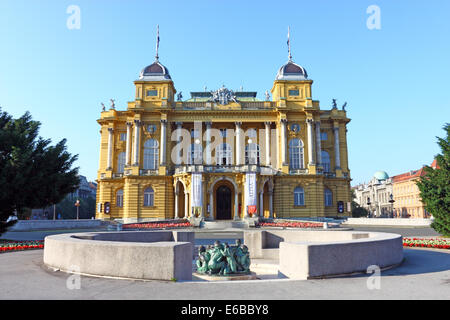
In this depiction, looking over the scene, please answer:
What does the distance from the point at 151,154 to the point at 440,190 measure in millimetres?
36894

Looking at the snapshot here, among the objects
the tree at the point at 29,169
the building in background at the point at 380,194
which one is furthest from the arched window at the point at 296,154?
the building in background at the point at 380,194

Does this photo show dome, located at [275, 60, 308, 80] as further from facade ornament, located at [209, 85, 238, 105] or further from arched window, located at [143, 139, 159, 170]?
arched window, located at [143, 139, 159, 170]

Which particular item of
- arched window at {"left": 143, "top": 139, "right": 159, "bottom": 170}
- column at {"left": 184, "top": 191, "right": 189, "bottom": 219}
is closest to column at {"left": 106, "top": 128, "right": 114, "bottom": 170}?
arched window at {"left": 143, "top": 139, "right": 159, "bottom": 170}

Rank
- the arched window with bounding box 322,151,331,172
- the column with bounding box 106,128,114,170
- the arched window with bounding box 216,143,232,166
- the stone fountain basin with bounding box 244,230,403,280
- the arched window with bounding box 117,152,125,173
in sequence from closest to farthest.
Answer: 1. the stone fountain basin with bounding box 244,230,403,280
2. the arched window with bounding box 216,143,232,166
3. the column with bounding box 106,128,114,170
4. the arched window with bounding box 117,152,125,173
5. the arched window with bounding box 322,151,331,172

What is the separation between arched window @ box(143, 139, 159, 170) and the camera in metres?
46.7

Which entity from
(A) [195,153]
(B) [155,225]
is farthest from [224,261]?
(A) [195,153]

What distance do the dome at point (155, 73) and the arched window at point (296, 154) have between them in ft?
70.8

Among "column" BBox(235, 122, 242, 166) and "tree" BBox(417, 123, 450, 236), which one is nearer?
"tree" BBox(417, 123, 450, 236)

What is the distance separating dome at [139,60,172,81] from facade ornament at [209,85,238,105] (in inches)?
306

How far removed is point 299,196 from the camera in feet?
148

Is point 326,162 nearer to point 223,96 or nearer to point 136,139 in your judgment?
point 223,96
